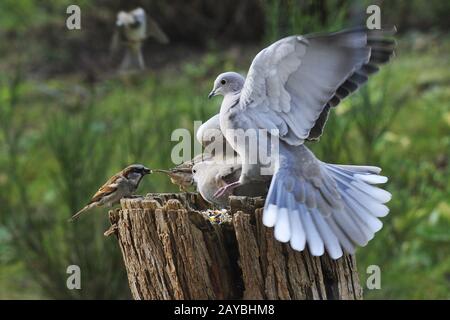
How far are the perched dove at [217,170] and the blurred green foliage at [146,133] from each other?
53.4 inches

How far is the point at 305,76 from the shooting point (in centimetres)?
327

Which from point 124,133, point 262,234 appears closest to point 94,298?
point 124,133

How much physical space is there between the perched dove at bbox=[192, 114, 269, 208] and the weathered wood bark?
0.23m

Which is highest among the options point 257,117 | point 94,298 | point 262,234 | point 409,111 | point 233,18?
point 233,18

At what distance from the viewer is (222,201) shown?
353 cm

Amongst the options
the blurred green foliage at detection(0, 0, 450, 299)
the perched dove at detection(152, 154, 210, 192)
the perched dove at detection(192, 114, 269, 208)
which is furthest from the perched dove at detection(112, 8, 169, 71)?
the perched dove at detection(192, 114, 269, 208)

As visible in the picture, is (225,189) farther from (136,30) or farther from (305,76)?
(136,30)

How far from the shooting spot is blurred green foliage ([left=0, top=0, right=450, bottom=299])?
18.6 feet

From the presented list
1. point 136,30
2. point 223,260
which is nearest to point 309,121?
point 223,260

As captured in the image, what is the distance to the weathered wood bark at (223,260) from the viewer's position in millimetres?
3162

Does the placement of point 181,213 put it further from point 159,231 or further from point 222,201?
point 222,201

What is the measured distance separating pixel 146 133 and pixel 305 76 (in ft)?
8.84

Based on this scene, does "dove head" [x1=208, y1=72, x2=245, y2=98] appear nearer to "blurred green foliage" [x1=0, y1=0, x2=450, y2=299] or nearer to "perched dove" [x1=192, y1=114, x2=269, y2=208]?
"perched dove" [x1=192, y1=114, x2=269, y2=208]

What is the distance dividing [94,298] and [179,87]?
3242mm
